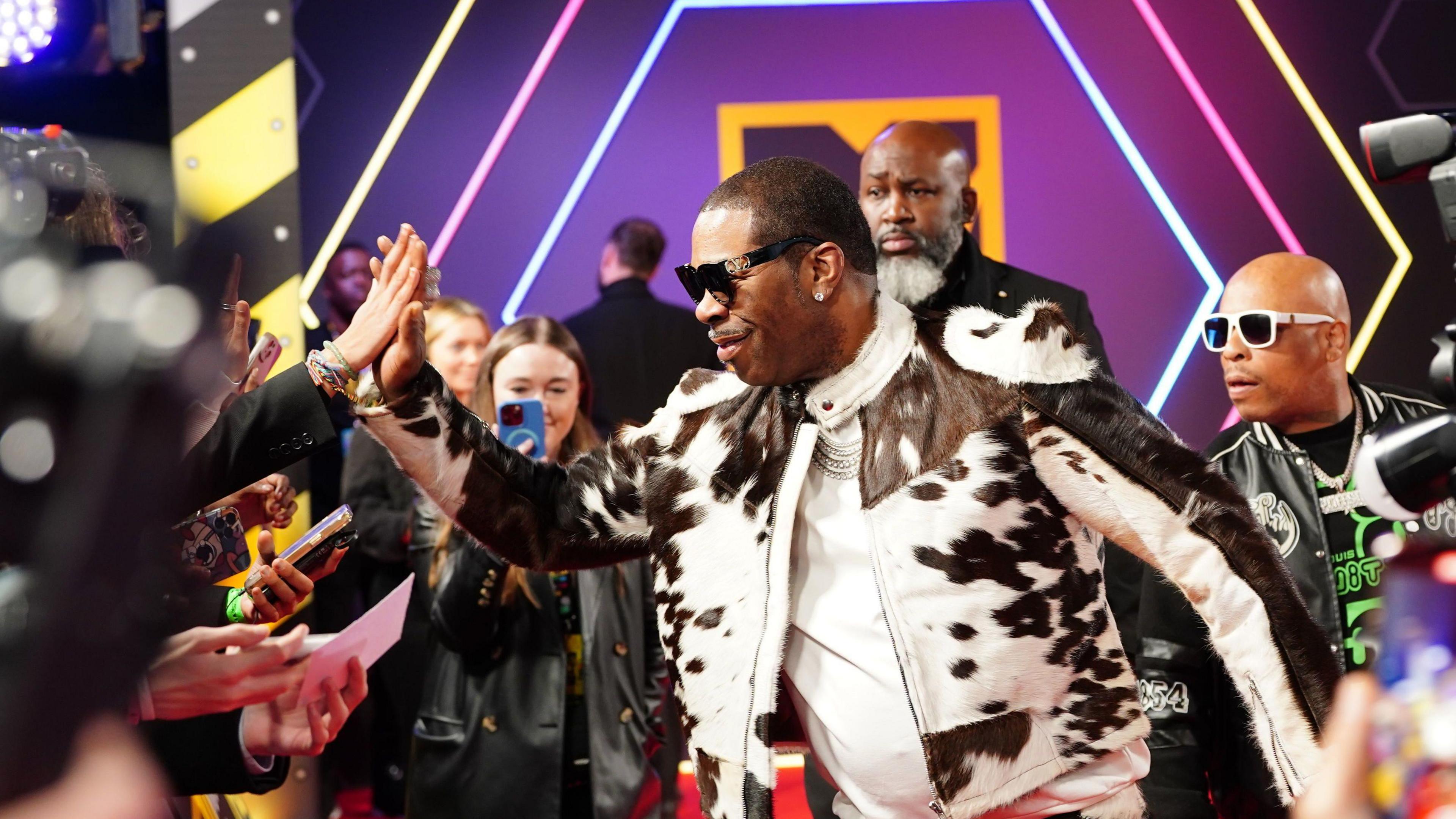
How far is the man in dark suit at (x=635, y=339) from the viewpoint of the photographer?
5266 millimetres

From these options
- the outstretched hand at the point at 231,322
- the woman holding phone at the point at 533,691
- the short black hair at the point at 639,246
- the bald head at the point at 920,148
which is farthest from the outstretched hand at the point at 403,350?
the short black hair at the point at 639,246

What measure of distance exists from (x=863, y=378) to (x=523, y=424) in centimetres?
136

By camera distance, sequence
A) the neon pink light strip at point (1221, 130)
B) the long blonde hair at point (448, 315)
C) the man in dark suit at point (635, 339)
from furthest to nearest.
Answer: the neon pink light strip at point (1221, 130)
the man in dark suit at point (635, 339)
the long blonde hair at point (448, 315)

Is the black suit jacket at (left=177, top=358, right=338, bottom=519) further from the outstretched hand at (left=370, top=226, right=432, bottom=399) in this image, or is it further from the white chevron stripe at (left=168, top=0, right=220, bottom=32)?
the white chevron stripe at (left=168, top=0, right=220, bottom=32)

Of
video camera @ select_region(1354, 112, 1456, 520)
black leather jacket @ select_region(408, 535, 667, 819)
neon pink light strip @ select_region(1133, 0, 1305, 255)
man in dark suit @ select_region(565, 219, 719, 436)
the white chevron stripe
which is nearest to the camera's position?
video camera @ select_region(1354, 112, 1456, 520)

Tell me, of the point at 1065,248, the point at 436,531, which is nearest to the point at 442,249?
the point at 436,531

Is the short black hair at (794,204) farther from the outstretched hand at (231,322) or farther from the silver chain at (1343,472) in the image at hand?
the silver chain at (1343,472)

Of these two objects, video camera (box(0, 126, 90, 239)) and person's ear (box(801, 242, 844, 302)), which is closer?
video camera (box(0, 126, 90, 239))

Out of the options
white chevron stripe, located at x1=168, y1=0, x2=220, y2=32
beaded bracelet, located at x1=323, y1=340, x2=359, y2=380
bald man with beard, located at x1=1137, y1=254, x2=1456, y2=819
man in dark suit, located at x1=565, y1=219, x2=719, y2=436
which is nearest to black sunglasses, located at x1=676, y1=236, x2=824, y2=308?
beaded bracelet, located at x1=323, y1=340, x2=359, y2=380

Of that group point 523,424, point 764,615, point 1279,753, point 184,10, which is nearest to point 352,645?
point 764,615

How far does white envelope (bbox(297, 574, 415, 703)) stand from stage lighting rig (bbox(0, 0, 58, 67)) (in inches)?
68.2

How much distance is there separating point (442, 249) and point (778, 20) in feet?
5.80

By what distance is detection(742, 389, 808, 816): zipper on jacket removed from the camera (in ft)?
6.96

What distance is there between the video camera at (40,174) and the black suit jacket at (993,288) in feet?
8.60
